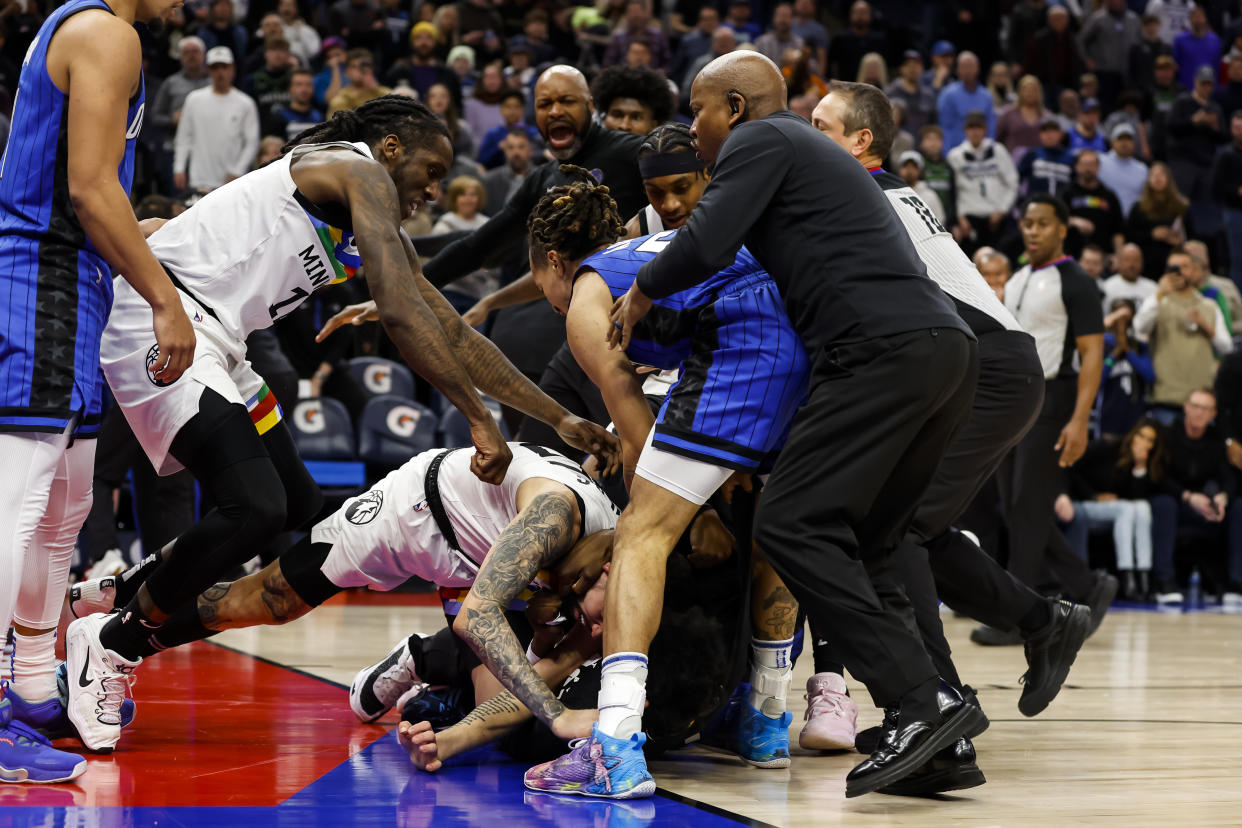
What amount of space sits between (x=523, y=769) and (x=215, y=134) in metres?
8.24

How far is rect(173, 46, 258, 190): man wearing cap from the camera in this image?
10695 millimetres

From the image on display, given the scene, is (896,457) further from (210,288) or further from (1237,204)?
(1237,204)

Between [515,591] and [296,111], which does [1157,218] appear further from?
[515,591]

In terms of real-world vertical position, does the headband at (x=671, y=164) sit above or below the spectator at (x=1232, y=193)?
above

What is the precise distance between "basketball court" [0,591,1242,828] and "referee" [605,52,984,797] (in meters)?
0.32

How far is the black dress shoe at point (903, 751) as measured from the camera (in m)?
3.04

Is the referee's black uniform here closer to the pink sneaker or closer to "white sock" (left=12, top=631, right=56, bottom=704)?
the pink sneaker

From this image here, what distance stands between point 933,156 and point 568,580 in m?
9.67

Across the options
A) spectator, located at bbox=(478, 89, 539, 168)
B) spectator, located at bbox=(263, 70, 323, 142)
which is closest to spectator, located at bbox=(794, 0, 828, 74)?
spectator, located at bbox=(478, 89, 539, 168)

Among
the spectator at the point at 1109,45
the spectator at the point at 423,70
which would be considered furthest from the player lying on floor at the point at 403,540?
the spectator at the point at 1109,45

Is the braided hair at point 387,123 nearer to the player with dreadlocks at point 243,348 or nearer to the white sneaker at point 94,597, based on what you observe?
the player with dreadlocks at point 243,348

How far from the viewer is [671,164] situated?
4188mm

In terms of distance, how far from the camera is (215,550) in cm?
372

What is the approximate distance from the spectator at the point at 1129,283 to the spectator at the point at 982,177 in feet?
3.47
